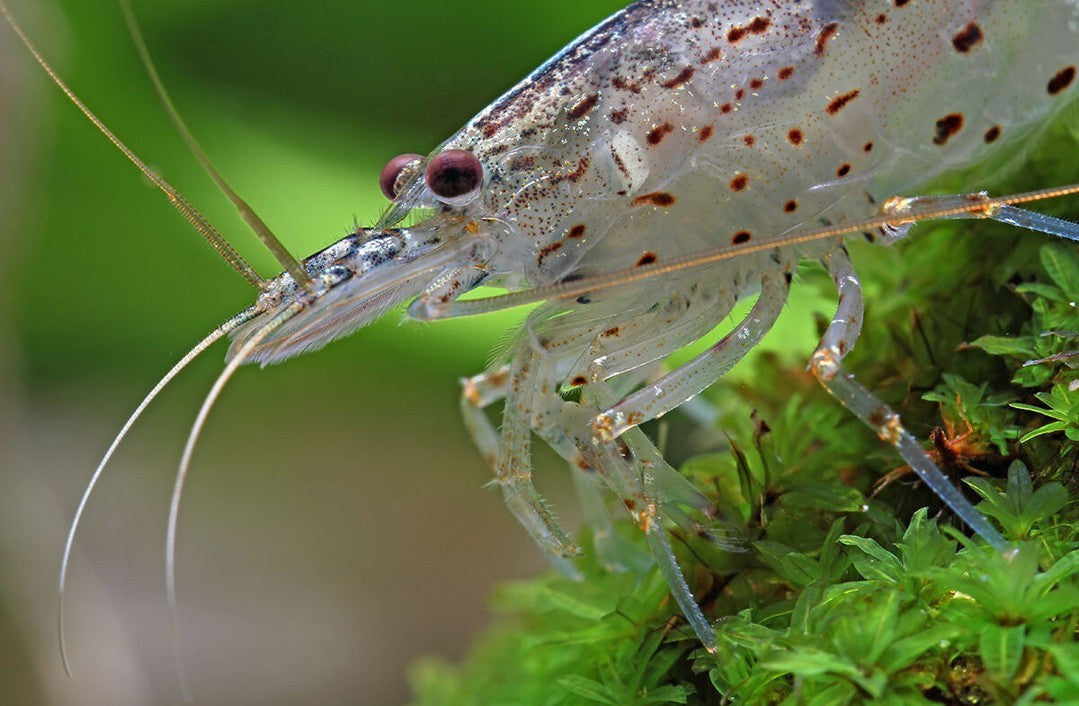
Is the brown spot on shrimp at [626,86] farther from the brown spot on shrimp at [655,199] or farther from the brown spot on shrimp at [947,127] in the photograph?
the brown spot on shrimp at [947,127]

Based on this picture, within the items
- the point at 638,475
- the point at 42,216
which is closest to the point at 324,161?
the point at 42,216

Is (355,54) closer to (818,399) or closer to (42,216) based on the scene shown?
(42,216)

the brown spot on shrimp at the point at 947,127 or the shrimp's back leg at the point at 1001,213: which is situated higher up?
the brown spot on shrimp at the point at 947,127

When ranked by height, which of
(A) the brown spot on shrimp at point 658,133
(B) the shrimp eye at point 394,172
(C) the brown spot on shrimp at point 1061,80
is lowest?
(C) the brown spot on shrimp at point 1061,80

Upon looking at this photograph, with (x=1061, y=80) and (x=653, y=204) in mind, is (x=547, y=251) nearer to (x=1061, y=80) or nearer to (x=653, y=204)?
(x=653, y=204)

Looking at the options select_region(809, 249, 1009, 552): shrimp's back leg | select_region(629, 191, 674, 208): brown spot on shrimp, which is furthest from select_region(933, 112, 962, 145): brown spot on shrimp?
select_region(629, 191, 674, 208): brown spot on shrimp

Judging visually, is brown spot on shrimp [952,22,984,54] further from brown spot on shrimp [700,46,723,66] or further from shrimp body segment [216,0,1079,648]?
brown spot on shrimp [700,46,723,66]

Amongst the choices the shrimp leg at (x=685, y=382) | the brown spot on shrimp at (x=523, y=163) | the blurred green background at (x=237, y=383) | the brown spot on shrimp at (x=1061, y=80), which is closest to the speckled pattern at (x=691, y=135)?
the brown spot on shrimp at (x=523, y=163)
